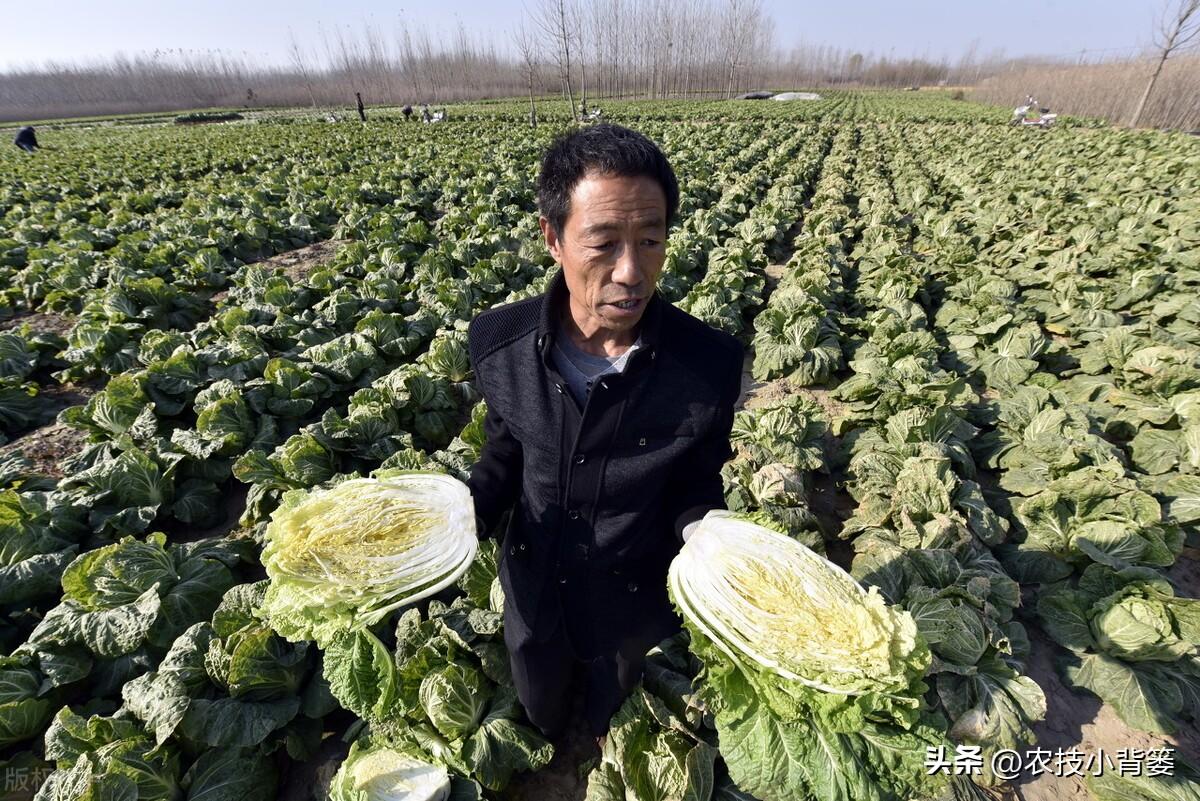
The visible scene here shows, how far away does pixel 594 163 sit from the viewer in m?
1.69

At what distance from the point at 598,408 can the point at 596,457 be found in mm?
208

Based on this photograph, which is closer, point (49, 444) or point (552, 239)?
point (552, 239)

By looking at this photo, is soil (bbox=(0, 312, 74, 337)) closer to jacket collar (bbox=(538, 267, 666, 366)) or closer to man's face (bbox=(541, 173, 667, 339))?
jacket collar (bbox=(538, 267, 666, 366))

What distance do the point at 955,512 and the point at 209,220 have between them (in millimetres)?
16392

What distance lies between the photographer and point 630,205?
Result: 1.70 metres

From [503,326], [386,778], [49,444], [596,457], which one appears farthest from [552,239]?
[49,444]

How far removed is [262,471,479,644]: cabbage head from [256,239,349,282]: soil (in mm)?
10872

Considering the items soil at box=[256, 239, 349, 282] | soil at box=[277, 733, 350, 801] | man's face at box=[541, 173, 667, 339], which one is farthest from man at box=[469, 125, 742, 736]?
soil at box=[256, 239, 349, 282]

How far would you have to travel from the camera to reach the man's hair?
168 cm

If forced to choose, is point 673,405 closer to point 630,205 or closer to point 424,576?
point 630,205

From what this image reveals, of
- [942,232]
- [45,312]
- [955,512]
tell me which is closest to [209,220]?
[45,312]

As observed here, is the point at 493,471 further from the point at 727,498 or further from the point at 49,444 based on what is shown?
the point at 49,444

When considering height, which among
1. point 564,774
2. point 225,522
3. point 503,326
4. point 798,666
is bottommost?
point 564,774

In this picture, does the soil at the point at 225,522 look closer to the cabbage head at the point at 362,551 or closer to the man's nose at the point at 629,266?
the cabbage head at the point at 362,551
